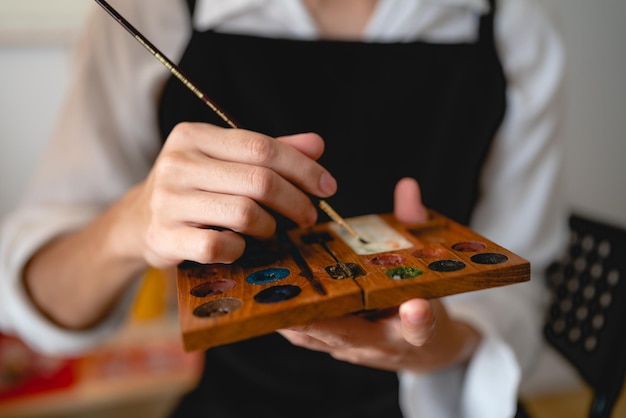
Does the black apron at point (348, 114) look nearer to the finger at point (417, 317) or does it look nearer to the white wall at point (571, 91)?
the finger at point (417, 317)

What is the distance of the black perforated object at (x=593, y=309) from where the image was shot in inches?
18.9

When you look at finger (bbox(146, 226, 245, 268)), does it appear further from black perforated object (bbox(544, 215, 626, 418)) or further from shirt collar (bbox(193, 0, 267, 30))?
black perforated object (bbox(544, 215, 626, 418))

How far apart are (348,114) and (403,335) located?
29 cm

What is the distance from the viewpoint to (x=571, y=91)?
3.21 ft

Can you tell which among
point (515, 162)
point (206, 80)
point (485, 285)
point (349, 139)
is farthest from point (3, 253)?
point (515, 162)

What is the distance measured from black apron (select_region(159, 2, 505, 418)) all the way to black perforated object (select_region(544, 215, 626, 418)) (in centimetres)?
15

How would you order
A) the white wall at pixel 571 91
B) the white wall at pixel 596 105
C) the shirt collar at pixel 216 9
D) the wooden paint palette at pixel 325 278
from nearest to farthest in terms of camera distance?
the wooden paint palette at pixel 325 278, the shirt collar at pixel 216 9, the white wall at pixel 571 91, the white wall at pixel 596 105

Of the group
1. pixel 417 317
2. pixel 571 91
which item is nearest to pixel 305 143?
pixel 417 317

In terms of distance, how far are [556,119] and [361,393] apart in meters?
0.47

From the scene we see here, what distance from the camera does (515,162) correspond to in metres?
0.62

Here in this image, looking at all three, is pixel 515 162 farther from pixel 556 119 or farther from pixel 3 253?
pixel 3 253

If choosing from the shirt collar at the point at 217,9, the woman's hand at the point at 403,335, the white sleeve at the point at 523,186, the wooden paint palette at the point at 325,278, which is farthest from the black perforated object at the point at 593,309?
the shirt collar at the point at 217,9

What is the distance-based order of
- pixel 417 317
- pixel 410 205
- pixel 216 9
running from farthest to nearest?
pixel 216 9 → pixel 410 205 → pixel 417 317

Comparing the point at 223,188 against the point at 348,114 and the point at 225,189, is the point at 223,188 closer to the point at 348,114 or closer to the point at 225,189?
the point at 225,189
